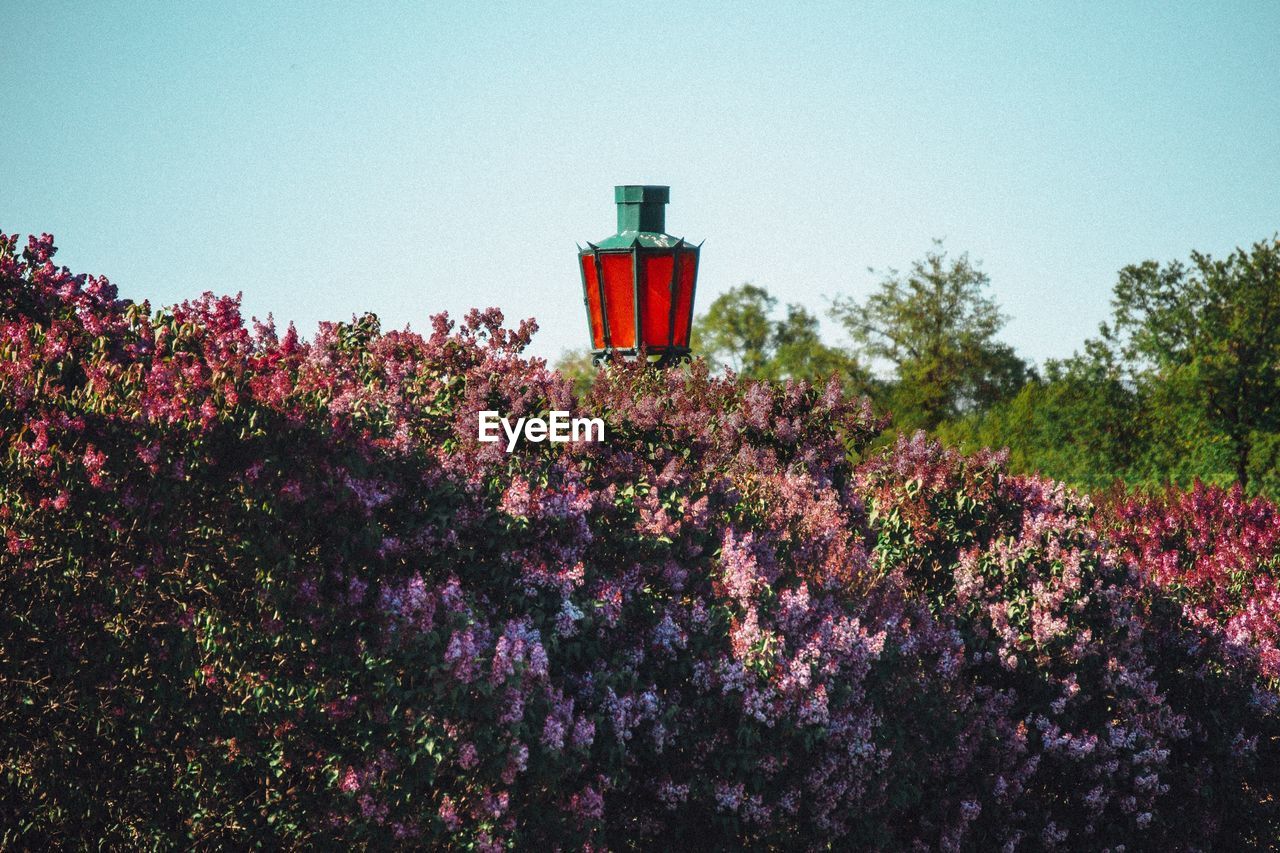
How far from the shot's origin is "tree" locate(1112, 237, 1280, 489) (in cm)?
3247

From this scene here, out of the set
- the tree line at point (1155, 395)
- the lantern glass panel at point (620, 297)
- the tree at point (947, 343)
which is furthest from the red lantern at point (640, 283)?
the tree at point (947, 343)

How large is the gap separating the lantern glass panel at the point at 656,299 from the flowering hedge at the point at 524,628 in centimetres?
127

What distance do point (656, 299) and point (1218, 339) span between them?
30337 mm

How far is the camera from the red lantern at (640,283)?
8312mm

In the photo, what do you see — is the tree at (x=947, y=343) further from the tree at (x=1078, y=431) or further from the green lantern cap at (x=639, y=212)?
the green lantern cap at (x=639, y=212)

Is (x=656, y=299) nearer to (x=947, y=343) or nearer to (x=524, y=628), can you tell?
(x=524, y=628)

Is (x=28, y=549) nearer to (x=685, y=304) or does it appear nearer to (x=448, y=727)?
(x=448, y=727)

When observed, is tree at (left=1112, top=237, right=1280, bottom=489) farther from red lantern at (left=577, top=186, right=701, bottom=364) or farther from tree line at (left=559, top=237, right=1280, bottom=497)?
red lantern at (left=577, top=186, right=701, bottom=364)

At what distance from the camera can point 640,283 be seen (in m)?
8.33

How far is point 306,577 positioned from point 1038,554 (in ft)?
13.2
